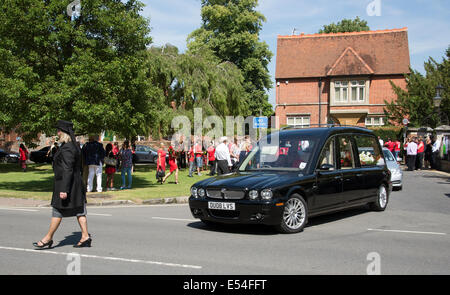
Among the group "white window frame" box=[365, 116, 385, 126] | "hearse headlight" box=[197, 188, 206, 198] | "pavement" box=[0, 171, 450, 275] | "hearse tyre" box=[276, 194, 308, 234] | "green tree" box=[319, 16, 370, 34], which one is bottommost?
"pavement" box=[0, 171, 450, 275]

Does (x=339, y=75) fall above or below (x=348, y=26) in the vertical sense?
below

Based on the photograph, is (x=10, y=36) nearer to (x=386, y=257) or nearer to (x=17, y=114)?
(x=17, y=114)

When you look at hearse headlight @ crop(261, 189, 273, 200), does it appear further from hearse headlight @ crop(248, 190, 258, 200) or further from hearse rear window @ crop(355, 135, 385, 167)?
hearse rear window @ crop(355, 135, 385, 167)

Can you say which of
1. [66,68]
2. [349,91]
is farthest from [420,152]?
[349,91]

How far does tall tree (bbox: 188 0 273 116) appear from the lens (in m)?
51.5

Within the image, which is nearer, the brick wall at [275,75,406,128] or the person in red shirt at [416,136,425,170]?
the person in red shirt at [416,136,425,170]

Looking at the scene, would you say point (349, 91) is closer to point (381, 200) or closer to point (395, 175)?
point (395, 175)

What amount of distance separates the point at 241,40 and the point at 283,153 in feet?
142

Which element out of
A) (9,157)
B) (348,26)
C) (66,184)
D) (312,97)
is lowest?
(9,157)

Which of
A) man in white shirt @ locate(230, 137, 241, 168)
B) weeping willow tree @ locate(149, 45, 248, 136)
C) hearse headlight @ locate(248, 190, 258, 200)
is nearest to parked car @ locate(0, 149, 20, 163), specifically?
weeping willow tree @ locate(149, 45, 248, 136)

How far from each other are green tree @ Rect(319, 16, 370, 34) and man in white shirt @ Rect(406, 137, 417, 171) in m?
42.8

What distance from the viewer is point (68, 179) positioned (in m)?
6.66

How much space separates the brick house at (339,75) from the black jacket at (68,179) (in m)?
41.0
